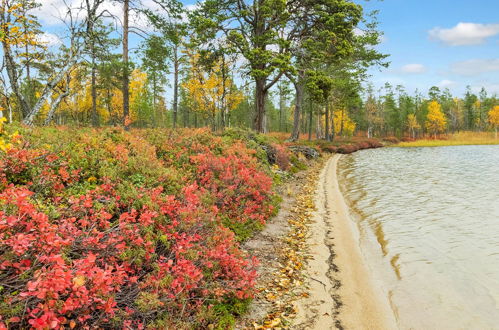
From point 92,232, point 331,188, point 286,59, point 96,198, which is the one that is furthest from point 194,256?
point 286,59

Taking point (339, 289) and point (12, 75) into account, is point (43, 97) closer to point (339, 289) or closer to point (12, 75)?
point (12, 75)

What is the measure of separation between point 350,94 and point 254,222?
113 ft

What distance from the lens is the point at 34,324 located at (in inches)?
104

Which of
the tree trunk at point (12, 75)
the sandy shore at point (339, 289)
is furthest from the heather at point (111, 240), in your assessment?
the tree trunk at point (12, 75)

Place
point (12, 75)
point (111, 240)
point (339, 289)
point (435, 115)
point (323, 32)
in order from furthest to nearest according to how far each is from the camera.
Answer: point (435, 115)
point (323, 32)
point (12, 75)
point (339, 289)
point (111, 240)

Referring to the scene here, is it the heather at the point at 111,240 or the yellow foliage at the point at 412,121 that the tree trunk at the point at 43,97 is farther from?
the yellow foliage at the point at 412,121

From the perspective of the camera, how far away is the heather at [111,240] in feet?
9.99

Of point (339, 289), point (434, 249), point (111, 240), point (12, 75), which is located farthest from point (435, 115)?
point (111, 240)

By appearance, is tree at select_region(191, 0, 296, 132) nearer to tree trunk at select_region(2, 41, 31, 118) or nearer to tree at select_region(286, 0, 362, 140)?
tree at select_region(286, 0, 362, 140)

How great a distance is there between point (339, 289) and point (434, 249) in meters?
3.37

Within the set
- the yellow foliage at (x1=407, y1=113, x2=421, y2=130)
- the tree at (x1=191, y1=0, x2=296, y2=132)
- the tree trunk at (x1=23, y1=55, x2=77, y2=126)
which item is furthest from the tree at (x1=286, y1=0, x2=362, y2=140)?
the yellow foliage at (x1=407, y1=113, x2=421, y2=130)

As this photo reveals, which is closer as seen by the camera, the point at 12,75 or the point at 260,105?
the point at 12,75

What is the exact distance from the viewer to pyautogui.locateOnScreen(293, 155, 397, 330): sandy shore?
4688 mm

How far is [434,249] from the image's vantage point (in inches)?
290
